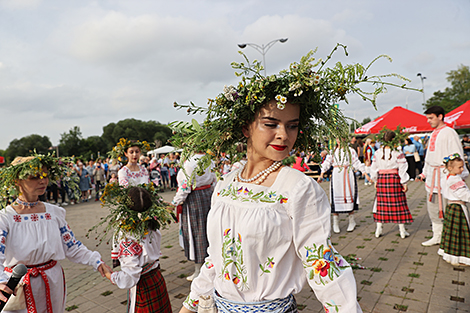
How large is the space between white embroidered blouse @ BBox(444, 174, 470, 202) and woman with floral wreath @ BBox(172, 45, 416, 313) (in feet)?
13.5

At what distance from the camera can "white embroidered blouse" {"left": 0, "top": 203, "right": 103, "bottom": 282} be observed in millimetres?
2508

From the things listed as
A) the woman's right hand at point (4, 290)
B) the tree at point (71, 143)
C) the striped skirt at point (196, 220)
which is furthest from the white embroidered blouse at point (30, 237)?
the tree at point (71, 143)

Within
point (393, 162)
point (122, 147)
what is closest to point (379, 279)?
point (393, 162)

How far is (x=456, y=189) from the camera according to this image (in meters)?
4.79

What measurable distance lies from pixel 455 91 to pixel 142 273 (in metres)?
44.5

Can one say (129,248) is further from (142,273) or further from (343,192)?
(343,192)

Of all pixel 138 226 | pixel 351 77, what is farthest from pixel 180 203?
pixel 351 77

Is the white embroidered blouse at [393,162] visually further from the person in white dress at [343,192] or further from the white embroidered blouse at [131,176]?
the white embroidered blouse at [131,176]

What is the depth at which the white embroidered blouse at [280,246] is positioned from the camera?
1.38 meters

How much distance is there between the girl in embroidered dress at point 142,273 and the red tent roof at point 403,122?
11.0 metres

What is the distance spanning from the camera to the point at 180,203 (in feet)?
15.8

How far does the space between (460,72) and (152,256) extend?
45221 millimetres

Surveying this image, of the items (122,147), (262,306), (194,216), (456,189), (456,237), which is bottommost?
(456,237)

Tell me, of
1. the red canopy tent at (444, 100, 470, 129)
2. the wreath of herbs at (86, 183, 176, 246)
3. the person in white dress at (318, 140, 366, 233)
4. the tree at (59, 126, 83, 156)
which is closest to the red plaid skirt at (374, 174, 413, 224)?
the person in white dress at (318, 140, 366, 233)
